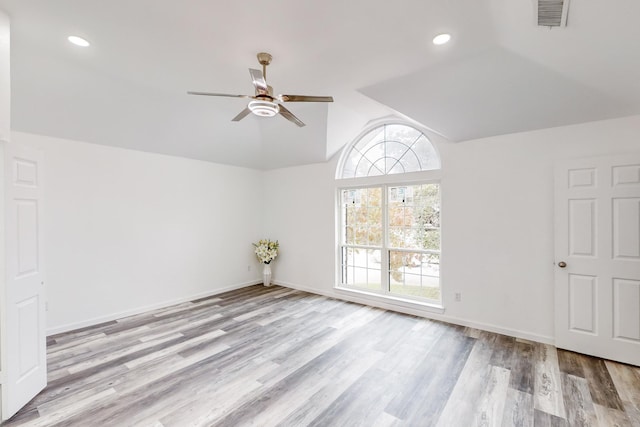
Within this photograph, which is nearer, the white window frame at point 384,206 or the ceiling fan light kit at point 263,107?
the ceiling fan light kit at point 263,107

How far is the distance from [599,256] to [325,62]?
3.55 m

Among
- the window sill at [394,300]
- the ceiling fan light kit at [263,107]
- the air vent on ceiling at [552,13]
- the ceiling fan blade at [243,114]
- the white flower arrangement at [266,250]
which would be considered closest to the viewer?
the air vent on ceiling at [552,13]

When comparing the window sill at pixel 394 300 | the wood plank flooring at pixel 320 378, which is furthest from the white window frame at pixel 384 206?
the wood plank flooring at pixel 320 378

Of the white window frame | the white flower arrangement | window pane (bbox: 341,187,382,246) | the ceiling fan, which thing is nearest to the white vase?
the white flower arrangement

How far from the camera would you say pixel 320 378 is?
2.68 metres

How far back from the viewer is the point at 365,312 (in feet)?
14.6

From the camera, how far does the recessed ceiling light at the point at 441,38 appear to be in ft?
7.57

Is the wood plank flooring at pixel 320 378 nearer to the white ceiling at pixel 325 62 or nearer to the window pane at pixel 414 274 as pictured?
the window pane at pixel 414 274

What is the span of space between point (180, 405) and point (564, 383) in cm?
338

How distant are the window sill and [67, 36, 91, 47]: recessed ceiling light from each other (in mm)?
4656

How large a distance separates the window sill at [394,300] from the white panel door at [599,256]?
55.5 inches

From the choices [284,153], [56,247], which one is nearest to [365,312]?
[284,153]

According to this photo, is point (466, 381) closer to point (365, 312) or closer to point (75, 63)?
point (365, 312)

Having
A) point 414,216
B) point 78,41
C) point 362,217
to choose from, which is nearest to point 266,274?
point 362,217
